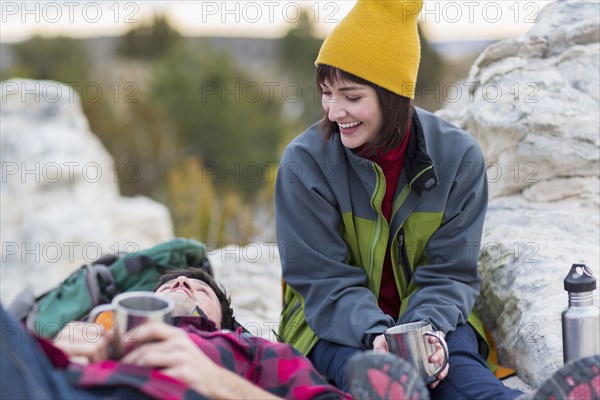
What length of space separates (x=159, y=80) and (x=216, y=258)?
18.4 m

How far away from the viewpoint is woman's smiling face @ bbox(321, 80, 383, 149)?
321 cm

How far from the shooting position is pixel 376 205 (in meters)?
3.33

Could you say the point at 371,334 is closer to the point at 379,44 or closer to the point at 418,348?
the point at 418,348

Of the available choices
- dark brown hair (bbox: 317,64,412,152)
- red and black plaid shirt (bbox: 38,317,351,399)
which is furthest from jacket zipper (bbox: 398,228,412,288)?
red and black plaid shirt (bbox: 38,317,351,399)

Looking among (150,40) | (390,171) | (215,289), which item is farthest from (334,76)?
(150,40)

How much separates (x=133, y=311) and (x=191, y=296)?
997 mm

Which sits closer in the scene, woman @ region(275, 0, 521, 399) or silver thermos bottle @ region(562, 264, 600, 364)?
silver thermos bottle @ region(562, 264, 600, 364)

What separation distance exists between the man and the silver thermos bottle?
77 centimetres

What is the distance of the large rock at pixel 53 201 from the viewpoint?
23.2 feet

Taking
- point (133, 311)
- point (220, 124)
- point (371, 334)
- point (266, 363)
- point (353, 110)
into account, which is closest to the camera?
point (133, 311)

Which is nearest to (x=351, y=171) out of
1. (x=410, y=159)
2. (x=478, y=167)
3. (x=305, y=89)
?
(x=410, y=159)

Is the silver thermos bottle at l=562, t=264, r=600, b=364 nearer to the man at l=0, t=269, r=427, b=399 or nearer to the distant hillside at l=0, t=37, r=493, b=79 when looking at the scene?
the man at l=0, t=269, r=427, b=399

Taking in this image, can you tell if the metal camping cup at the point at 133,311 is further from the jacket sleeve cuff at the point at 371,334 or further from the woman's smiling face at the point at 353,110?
the woman's smiling face at the point at 353,110

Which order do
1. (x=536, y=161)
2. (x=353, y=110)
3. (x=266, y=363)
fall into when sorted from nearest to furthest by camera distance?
(x=266, y=363) → (x=353, y=110) → (x=536, y=161)
